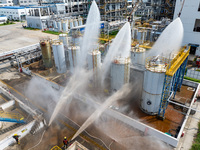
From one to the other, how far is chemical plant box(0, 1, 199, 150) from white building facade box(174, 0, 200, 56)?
10216 millimetres

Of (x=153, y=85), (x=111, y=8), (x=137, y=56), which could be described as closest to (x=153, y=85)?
(x=153, y=85)

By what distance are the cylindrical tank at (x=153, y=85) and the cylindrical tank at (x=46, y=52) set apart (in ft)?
55.5

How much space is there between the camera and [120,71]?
1669 centimetres

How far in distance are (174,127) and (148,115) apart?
2497 mm

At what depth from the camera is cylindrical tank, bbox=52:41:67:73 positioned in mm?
23031

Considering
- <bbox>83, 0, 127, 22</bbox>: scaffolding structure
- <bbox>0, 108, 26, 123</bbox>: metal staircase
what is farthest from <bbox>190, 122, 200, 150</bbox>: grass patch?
<bbox>83, 0, 127, 22</bbox>: scaffolding structure

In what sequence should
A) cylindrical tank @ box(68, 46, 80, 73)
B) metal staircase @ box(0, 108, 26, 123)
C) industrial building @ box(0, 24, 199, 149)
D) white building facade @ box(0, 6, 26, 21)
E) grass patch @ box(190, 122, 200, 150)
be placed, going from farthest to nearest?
1. white building facade @ box(0, 6, 26, 21)
2. cylindrical tank @ box(68, 46, 80, 73)
3. metal staircase @ box(0, 108, 26, 123)
4. industrial building @ box(0, 24, 199, 149)
5. grass patch @ box(190, 122, 200, 150)

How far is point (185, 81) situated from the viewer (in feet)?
68.2

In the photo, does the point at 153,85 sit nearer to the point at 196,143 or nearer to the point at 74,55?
A: the point at 196,143

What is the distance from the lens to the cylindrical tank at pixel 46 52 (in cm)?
2509

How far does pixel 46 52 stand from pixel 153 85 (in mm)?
18373

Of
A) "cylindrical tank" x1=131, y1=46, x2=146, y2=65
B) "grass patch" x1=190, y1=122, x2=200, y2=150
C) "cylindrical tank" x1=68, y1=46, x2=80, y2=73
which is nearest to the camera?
"grass patch" x1=190, y1=122, x2=200, y2=150

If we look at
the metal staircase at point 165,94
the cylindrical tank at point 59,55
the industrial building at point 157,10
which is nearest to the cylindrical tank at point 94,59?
the cylindrical tank at point 59,55

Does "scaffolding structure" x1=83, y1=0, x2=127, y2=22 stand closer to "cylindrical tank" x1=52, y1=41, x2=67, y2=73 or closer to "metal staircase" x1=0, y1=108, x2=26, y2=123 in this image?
"cylindrical tank" x1=52, y1=41, x2=67, y2=73
